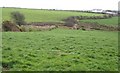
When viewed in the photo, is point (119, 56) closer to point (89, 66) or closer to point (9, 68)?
point (89, 66)

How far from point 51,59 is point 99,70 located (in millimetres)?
3237

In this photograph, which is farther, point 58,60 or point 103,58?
point 103,58

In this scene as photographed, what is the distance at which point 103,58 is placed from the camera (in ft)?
56.3

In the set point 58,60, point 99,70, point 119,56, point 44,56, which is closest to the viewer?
point 99,70

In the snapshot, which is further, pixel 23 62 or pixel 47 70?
pixel 23 62

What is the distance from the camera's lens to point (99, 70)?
13.9 meters

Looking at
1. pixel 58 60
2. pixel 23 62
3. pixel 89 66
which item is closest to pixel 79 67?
pixel 89 66

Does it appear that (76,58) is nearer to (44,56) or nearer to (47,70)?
(44,56)

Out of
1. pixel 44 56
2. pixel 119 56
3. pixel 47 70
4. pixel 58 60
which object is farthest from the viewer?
pixel 119 56

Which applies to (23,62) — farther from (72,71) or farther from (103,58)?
(103,58)

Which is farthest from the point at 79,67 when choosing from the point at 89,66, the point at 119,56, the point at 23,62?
the point at 119,56

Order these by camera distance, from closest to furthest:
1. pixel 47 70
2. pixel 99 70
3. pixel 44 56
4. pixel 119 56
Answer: pixel 47 70
pixel 99 70
pixel 44 56
pixel 119 56

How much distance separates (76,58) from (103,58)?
6.35 feet

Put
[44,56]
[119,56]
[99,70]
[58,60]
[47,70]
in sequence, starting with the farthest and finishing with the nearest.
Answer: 1. [119,56]
2. [44,56]
3. [58,60]
4. [99,70]
5. [47,70]
